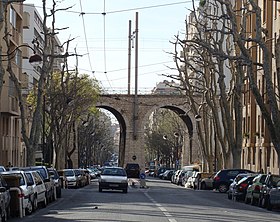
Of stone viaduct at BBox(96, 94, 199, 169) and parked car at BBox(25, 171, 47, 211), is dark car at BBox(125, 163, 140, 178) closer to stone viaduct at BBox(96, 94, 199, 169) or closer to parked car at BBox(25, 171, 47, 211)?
stone viaduct at BBox(96, 94, 199, 169)

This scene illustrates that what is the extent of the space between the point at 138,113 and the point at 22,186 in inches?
2945

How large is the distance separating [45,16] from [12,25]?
31.2ft

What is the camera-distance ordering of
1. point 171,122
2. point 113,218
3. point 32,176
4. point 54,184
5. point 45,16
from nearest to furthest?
1. point 113,218
2. point 32,176
3. point 54,184
4. point 45,16
5. point 171,122

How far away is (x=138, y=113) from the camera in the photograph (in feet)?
332

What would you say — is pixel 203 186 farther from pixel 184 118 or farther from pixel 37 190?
pixel 184 118

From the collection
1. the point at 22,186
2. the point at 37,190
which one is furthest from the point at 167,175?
the point at 22,186

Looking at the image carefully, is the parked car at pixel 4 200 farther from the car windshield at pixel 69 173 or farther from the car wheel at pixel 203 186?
the car wheel at pixel 203 186

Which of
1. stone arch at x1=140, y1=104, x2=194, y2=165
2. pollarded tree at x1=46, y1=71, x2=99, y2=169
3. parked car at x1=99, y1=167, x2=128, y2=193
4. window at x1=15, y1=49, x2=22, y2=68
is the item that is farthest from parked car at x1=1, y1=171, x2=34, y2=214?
stone arch at x1=140, y1=104, x2=194, y2=165

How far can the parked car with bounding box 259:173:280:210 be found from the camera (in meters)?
32.9

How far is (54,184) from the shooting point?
3859cm

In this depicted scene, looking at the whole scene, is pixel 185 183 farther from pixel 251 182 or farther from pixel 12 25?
pixel 251 182

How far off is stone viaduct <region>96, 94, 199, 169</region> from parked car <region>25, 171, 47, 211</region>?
65.9 meters

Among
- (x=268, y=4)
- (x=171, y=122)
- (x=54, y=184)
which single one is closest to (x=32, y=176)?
(x=54, y=184)

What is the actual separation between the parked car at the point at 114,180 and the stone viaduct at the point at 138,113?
2008 inches
